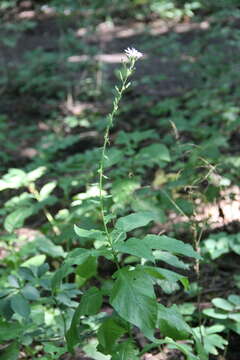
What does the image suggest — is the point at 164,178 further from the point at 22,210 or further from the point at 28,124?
the point at 28,124

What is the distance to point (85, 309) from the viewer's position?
1.36 meters

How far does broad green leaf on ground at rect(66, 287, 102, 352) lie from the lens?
4.44 feet

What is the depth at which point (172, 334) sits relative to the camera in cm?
138

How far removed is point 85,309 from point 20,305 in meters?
0.29

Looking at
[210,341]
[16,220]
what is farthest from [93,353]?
[16,220]

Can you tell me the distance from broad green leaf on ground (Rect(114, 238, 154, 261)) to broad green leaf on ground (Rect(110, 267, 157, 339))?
2.8 inches

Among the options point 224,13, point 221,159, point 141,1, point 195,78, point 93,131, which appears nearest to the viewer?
point 221,159

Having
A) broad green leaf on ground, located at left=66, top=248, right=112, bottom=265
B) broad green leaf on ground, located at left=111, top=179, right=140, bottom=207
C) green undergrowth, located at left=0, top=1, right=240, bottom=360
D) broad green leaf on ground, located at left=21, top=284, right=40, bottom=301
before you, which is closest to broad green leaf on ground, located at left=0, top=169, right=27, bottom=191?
green undergrowth, located at left=0, top=1, right=240, bottom=360

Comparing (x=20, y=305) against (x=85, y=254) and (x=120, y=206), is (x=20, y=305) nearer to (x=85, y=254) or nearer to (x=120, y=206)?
(x=85, y=254)

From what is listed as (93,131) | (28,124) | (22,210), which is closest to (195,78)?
(93,131)

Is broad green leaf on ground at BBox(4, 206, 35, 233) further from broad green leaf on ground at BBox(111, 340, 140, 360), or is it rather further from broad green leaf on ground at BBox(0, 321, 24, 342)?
broad green leaf on ground at BBox(111, 340, 140, 360)

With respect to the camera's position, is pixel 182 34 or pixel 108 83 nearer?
pixel 108 83

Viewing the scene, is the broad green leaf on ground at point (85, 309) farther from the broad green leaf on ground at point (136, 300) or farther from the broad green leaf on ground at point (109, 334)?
the broad green leaf on ground at point (136, 300)

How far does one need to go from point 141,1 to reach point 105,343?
11.0 m
